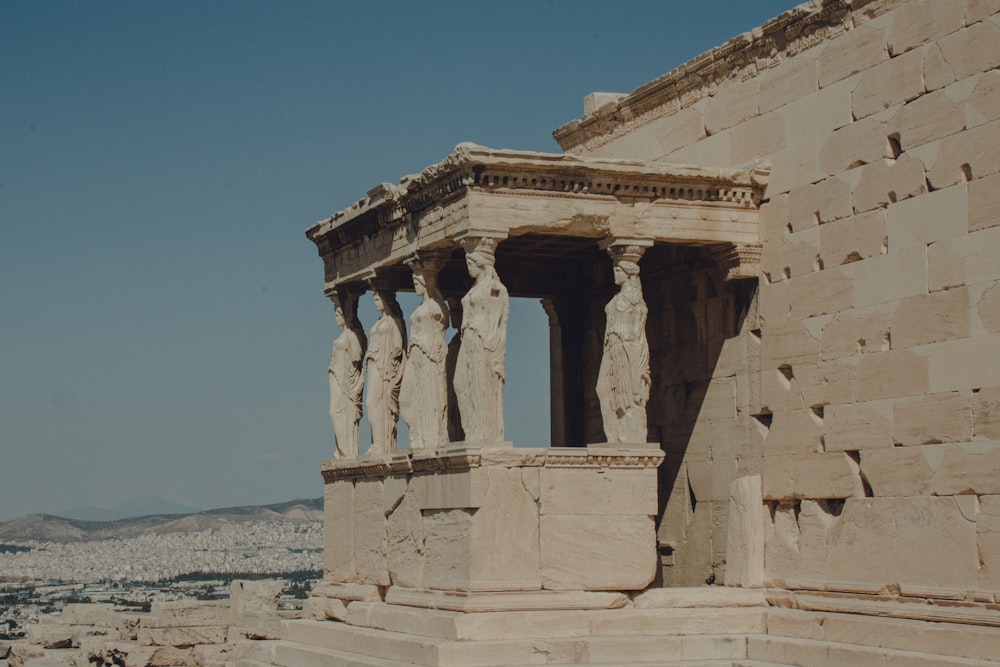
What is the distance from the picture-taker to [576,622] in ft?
45.1

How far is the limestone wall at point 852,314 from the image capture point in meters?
12.5

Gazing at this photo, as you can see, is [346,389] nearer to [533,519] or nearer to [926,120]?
[533,519]

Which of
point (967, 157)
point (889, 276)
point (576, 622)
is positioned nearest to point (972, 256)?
point (967, 157)

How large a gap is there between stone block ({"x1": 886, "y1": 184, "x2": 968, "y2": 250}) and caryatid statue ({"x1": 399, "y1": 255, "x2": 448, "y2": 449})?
4.01 metres

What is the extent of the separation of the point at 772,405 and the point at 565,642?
2.85 metres

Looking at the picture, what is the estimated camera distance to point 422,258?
15.2 metres

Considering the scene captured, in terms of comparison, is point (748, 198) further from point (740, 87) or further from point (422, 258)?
point (422, 258)

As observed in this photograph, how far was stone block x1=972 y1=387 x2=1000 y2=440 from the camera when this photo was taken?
1223cm

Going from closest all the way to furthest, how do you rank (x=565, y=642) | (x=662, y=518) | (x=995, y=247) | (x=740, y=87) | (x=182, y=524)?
(x=995, y=247) → (x=565, y=642) → (x=740, y=87) → (x=662, y=518) → (x=182, y=524)

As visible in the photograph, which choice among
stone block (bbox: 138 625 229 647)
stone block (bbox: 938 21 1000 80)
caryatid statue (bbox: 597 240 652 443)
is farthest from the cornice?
stone block (bbox: 138 625 229 647)

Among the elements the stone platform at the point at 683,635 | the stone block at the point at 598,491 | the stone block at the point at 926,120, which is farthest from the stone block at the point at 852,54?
the stone platform at the point at 683,635

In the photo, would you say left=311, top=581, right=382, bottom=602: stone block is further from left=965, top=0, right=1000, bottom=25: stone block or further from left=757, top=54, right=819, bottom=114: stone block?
left=965, top=0, right=1000, bottom=25: stone block

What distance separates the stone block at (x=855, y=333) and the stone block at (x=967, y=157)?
1.16m

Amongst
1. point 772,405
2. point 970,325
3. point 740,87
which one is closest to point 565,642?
point 772,405
